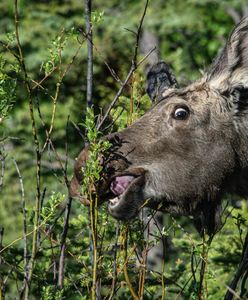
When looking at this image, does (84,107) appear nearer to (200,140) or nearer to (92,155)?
(200,140)

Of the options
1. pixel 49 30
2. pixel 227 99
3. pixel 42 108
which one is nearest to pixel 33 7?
pixel 49 30

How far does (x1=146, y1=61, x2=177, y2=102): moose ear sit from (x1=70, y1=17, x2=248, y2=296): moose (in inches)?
8.2

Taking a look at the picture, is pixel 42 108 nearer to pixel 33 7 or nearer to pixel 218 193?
pixel 33 7

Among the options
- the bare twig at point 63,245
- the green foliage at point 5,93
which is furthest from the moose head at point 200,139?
the green foliage at point 5,93

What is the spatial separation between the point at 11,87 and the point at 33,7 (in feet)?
37.7

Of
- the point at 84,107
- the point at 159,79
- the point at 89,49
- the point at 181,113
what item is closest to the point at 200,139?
the point at 181,113

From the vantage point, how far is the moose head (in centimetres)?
701

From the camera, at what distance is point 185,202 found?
7199 millimetres

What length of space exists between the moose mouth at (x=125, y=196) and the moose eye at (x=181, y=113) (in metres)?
0.63

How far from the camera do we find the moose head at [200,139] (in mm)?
7008

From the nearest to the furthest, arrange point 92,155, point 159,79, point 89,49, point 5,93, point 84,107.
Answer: point 92,155 → point 5,93 → point 89,49 → point 159,79 → point 84,107

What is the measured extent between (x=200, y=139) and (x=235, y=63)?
22.7 inches

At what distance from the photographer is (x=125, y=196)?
6.66 meters

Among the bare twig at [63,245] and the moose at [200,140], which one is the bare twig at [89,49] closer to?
the moose at [200,140]
